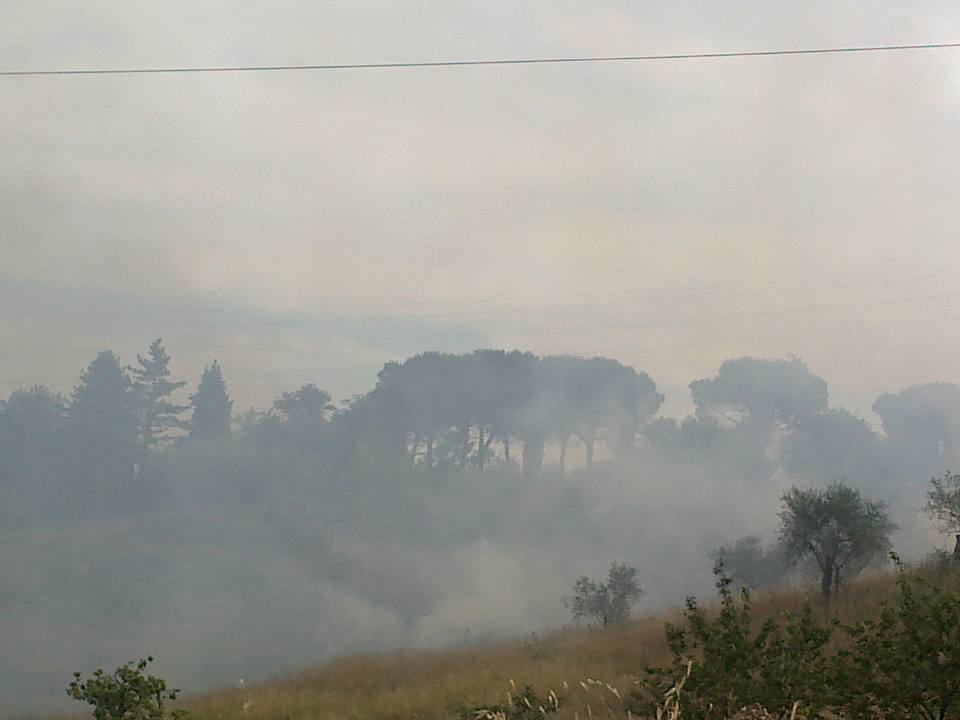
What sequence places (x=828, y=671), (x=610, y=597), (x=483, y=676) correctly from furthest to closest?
(x=610, y=597)
(x=483, y=676)
(x=828, y=671)

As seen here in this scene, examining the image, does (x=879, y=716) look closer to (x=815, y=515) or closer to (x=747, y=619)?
(x=747, y=619)

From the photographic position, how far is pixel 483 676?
97.0 feet

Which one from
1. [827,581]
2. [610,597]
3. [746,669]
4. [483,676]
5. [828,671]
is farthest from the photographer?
[610,597]

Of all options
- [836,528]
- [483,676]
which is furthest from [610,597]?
[483,676]

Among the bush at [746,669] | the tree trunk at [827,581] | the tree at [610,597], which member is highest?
the bush at [746,669]

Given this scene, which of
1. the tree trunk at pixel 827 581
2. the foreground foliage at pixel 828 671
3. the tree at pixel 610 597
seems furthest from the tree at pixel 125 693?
the tree at pixel 610 597

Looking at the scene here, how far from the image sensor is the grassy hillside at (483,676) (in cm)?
2523

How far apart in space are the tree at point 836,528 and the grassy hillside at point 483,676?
1460mm

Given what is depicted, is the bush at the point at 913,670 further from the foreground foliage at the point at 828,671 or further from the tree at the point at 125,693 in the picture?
the tree at the point at 125,693

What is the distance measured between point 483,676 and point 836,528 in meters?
21.1

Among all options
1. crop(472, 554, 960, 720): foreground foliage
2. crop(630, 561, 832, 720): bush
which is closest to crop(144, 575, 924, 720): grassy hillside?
crop(630, 561, 832, 720): bush

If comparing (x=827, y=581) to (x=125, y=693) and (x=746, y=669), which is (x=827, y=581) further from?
(x=125, y=693)

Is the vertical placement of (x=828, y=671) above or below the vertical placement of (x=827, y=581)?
above

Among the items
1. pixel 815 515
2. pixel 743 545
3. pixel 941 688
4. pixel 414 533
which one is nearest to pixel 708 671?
pixel 941 688
